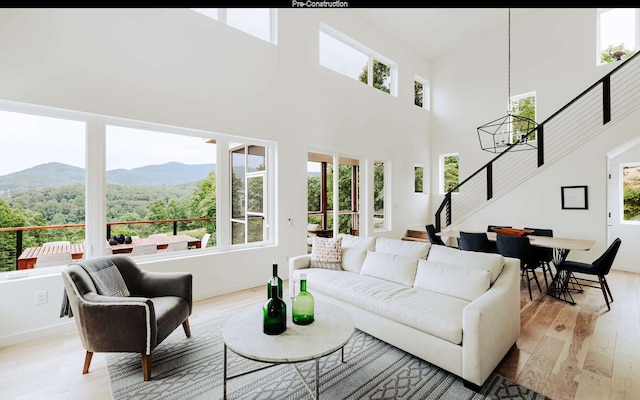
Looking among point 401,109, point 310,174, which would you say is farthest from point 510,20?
point 310,174

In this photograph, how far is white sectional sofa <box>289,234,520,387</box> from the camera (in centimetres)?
205

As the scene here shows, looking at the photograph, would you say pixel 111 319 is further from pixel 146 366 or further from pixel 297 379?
pixel 297 379

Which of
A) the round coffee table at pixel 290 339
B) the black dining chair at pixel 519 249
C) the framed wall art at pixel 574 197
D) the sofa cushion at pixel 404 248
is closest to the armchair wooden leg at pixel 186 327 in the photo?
the round coffee table at pixel 290 339

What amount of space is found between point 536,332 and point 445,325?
5.25 ft

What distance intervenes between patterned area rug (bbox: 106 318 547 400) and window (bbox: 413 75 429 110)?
711 centimetres

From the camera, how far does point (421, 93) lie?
814 cm

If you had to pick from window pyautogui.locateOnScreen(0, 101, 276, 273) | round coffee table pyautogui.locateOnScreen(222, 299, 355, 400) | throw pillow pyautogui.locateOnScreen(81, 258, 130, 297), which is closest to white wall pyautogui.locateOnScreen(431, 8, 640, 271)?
window pyautogui.locateOnScreen(0, 101, 276, 273)

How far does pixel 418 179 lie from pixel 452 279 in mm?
5691

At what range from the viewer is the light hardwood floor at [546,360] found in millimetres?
2072

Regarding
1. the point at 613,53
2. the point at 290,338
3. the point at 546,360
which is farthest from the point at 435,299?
the point at 613,53

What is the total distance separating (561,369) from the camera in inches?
90.3

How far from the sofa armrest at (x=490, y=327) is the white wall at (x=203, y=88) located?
3214 mm

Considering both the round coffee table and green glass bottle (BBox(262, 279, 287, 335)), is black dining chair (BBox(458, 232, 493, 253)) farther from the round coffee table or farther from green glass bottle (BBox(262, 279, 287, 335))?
green glass bottle (BBox(262, 279, 287, 335))

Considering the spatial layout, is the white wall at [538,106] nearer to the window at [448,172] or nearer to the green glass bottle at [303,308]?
the window at [448,172]
